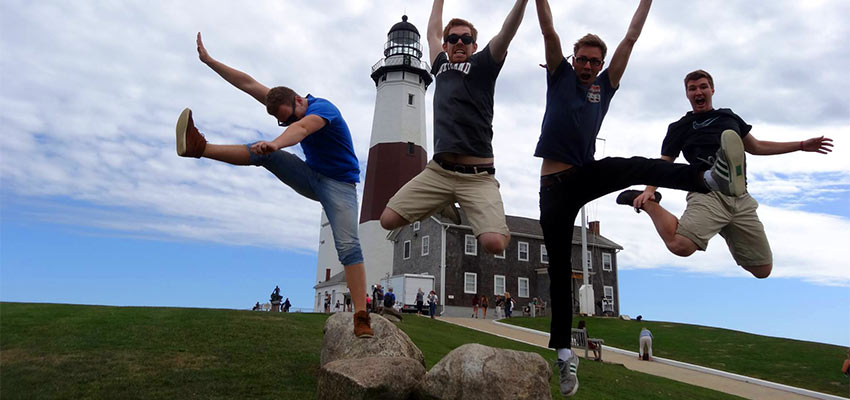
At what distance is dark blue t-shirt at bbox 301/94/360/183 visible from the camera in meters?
5.99

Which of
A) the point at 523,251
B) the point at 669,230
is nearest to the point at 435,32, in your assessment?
the point at 669,230

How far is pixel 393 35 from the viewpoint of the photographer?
176 feet

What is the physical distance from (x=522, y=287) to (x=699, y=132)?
40110mm

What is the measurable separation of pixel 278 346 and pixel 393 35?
45057 mm

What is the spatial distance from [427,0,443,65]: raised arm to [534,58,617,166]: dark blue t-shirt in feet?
4.41

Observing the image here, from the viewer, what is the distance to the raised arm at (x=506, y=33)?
5316 millimetres

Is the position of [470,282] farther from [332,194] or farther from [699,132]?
[699,132]

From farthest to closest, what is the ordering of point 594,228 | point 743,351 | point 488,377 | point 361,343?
point 594,228
point 743,351
point 361,343
point 488,377

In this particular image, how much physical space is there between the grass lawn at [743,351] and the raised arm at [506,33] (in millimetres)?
19826

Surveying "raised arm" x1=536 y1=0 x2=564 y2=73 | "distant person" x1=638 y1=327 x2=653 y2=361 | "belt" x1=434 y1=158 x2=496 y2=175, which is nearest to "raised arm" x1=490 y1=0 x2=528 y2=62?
"raised arm" x1=536 y1=0 x2=564 y2=73

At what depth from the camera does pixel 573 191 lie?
16.6 ft

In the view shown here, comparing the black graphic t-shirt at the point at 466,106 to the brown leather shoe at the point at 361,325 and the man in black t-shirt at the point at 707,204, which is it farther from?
the brown leather shoe at the point at 361,325

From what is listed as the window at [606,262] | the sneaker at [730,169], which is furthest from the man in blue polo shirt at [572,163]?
the window at [606,262]

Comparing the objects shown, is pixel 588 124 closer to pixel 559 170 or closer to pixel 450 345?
pixel 559 170
